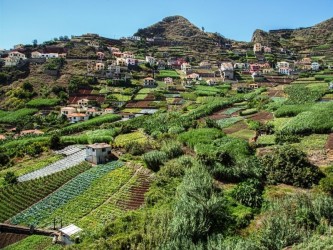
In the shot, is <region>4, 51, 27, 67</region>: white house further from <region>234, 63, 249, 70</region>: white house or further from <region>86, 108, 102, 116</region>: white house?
<region>234, 63, 249, 70</region>: white house

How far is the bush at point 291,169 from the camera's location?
3131 cm

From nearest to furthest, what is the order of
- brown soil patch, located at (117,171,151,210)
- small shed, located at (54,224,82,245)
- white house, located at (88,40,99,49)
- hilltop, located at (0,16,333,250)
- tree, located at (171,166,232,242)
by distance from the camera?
tree, located at (171,166,232,242) < hilltop, located at (0,16,333,250) < small shed, located at (54,224,82,245) < brown soil patch, located at (117,171,151,210) < white house, located at (88,40,99,49)

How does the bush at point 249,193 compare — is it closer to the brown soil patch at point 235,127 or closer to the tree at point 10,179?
the brown soil patch at point 235,127

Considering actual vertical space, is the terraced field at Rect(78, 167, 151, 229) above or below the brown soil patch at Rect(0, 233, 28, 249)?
above

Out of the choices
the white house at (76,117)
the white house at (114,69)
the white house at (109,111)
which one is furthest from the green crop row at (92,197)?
the white house at (114,69)

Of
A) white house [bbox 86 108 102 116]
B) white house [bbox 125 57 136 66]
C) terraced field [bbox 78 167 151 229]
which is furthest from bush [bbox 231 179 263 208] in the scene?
white house [bbox 125 57 136 66]

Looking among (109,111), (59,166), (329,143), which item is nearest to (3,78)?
(109,111)

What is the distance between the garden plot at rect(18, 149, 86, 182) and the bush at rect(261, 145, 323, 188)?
2314cm

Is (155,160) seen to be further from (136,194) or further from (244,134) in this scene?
(244,134)

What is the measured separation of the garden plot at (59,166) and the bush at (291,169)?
23.1m

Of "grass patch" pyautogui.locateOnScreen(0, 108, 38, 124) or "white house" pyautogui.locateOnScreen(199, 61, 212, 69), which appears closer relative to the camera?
"grass patch" pyautogui.locateOnScreen(0, 108, 38, 124)

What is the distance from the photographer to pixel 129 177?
3828 centimetres

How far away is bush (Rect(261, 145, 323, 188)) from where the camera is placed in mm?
31312

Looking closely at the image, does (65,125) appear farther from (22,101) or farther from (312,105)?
(312,105)
